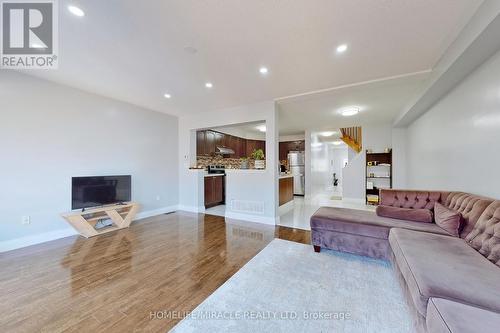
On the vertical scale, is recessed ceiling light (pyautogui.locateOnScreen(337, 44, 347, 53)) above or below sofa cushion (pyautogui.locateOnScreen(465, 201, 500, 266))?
above

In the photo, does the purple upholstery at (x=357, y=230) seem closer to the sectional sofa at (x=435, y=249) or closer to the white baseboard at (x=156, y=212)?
the sectional sofa at (x=435, y=249)

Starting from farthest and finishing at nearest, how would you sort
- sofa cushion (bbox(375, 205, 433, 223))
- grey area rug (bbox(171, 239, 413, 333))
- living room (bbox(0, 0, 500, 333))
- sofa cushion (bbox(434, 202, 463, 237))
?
sofa cushion (bbox(375, 205, 433, 223)) < sofa cushion (bbox(434, 202, 463, 237)) < living room (bbox(0, 0, 500, 333)) < grey area rug (bbox(171, 239, 413, 333))


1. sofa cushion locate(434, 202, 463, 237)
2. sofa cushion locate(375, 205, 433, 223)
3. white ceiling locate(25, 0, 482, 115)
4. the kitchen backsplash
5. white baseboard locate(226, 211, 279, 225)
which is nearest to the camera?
white ceiling locate(25, 0, 482, 115)

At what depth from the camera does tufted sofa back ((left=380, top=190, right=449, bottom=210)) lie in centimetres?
269

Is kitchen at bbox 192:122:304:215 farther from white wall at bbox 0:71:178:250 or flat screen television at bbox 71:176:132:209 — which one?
flat screen television at bbox 71:176:132:209

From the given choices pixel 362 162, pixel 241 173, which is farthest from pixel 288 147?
pixel 241 173

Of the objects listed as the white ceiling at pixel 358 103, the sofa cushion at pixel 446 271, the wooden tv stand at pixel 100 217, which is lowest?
the wooden tv stand at pixel 100 217

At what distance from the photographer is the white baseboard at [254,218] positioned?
4.08 meters

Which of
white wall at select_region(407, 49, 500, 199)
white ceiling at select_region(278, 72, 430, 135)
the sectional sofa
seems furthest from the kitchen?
white wall at select_region(407, 49, 500, 199)

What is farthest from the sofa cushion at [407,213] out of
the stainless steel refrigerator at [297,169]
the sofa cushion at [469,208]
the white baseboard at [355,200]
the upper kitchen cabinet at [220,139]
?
the stainless steel refrigerator at [297,169]

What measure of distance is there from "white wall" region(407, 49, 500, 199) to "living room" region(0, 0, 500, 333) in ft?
0.09

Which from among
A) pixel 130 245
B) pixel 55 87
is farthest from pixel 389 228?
pixel 55 87

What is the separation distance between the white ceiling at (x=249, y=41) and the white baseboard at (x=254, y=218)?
2633mm

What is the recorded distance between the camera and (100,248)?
287 centimetres
